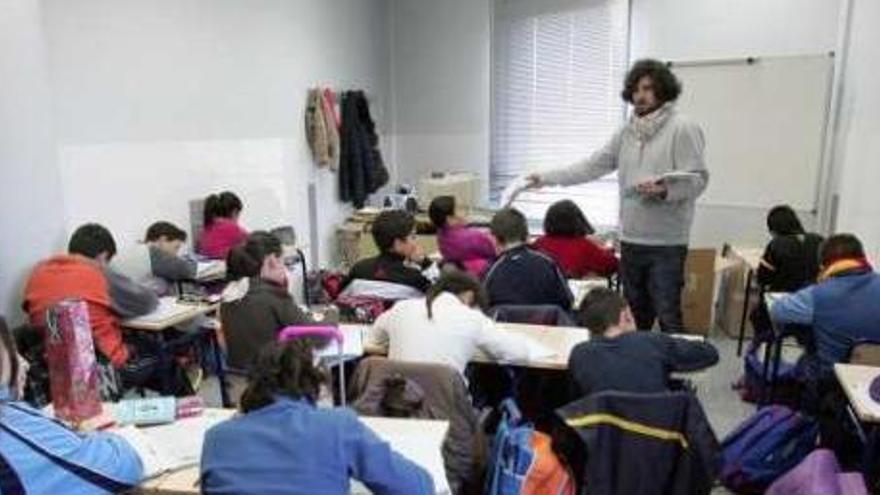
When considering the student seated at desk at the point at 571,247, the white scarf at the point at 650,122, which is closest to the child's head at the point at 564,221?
the student seated at desk at the point at 571,247

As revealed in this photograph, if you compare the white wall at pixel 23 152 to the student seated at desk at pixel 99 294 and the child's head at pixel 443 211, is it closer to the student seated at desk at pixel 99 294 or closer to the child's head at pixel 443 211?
the student seated at desk at pixel 99 294

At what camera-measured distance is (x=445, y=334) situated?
2559mm

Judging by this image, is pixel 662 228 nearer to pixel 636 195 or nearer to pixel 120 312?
pixel 636 195

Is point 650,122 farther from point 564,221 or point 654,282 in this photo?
point 564,221

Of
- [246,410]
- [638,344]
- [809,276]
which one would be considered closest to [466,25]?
[809,276]

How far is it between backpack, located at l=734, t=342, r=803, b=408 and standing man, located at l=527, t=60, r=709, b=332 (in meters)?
0.61

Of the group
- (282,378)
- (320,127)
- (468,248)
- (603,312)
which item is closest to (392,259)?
(468,248)

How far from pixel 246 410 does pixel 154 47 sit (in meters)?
3.51

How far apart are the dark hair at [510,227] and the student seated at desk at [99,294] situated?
1.80 metres

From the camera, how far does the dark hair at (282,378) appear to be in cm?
161

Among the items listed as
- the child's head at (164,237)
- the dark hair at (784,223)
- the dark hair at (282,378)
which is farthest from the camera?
the dark hair at (784,223)

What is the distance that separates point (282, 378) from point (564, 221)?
2.77 m

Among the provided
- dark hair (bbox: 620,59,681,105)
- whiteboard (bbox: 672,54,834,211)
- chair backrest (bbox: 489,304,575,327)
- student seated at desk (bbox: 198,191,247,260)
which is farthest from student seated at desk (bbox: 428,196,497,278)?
whiteboard (bbox: 672,54,834,211)

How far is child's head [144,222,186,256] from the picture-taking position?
169 inches
